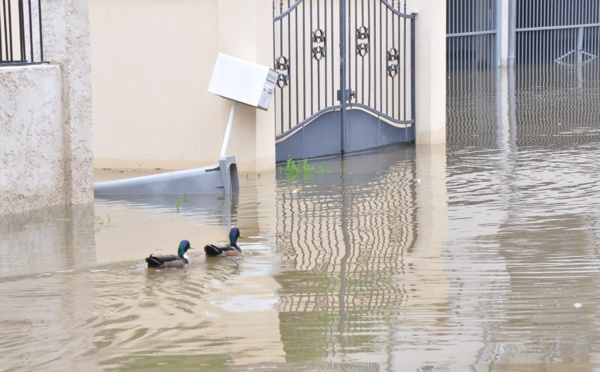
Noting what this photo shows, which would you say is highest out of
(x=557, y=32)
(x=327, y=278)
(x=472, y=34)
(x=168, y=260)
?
(x=557, y=32)

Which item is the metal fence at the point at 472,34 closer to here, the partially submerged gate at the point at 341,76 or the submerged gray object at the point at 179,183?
the partially submerged gate at the point at 341,76

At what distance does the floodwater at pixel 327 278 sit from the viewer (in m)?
6.21

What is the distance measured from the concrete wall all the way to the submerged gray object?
793 mm

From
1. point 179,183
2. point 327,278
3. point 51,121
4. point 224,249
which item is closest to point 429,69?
point 179,183

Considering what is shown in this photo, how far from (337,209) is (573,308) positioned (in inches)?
169

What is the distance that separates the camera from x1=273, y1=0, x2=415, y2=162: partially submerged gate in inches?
574

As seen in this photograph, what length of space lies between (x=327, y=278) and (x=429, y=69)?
28.4ft

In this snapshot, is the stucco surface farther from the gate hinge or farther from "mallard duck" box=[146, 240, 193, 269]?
the gate hinge

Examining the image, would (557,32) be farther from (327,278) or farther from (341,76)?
(327,278)

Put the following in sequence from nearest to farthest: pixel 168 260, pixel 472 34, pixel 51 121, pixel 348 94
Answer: pixel 168 260
pixel 51 121
pixel 348 94
pixel 472 34

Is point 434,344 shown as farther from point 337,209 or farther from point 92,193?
point 92,193

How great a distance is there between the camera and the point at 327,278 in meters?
8.03

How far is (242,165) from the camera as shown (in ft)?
44.5

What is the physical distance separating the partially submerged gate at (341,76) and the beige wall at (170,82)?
2.97 ft
